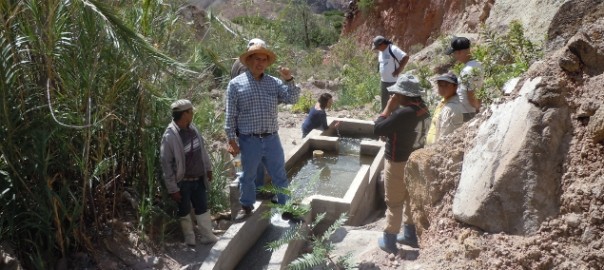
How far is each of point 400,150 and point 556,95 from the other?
140 centimetres

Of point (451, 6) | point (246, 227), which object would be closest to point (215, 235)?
point (246, 227)

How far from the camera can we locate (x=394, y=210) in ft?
12.8

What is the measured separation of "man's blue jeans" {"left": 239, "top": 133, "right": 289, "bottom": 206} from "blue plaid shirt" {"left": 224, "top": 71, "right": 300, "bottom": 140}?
96 mm

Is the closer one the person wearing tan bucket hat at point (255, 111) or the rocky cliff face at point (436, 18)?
the person wearing tan bucket hat at point (255, 111)

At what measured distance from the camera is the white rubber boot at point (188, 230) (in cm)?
443

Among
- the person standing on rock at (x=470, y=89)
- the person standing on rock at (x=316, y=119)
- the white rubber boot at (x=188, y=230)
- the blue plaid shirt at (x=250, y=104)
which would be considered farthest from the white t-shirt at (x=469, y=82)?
the person standing on rock at (x=316, y=119)

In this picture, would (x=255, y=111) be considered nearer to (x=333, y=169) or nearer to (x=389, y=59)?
(x=389, y=59)

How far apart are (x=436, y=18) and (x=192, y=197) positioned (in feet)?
52.4

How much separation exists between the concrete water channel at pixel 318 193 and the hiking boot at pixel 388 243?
2.02 feet

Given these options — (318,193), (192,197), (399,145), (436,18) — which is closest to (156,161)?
(192,197)

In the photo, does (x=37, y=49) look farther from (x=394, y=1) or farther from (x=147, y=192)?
(x=394, y=1)

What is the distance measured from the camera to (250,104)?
4.16 metres

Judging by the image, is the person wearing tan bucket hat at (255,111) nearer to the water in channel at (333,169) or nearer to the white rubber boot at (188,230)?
the white rubber boot at (188,230)

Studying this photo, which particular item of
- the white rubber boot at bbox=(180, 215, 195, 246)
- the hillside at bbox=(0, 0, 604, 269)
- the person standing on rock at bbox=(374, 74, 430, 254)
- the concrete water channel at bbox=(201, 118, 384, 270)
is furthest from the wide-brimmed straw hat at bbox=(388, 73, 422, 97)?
the white rubber boot at bbox=(180, 215, 195, 246)
